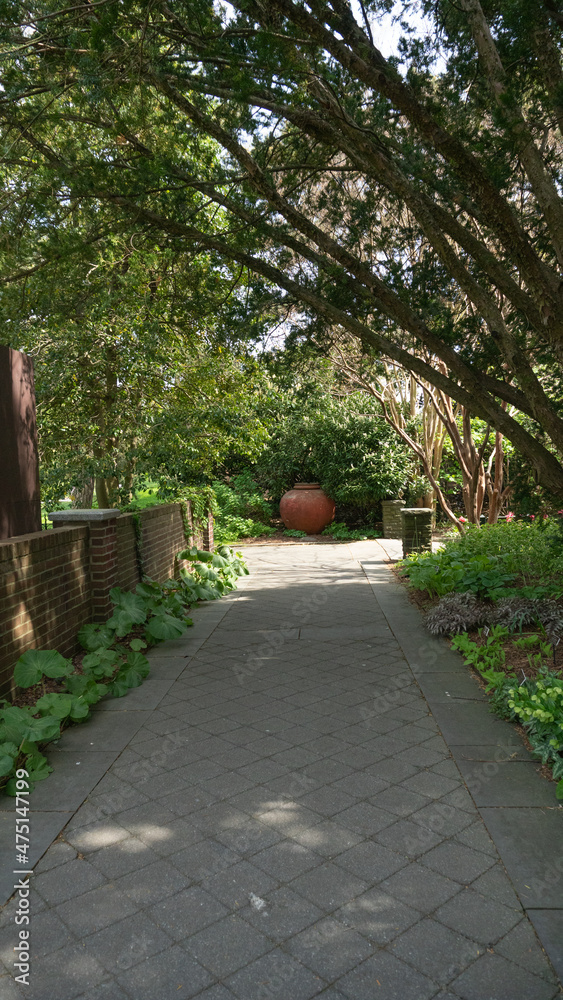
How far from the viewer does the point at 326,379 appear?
45.1 ft

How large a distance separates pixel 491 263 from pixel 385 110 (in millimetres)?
1996

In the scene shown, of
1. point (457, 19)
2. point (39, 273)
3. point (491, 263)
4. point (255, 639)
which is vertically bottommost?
point (255, 639)

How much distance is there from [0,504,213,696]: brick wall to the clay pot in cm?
770

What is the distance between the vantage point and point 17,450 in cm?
521

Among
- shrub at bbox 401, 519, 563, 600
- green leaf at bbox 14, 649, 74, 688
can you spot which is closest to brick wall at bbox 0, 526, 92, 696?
green leaf at bbox 14, 649, 74, 688

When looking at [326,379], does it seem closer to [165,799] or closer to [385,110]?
[385,110]

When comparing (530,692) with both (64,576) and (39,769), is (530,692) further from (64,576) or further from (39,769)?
(64,576)

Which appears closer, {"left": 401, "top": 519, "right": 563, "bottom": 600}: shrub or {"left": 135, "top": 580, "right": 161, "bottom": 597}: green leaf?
{"left": 401, "top": 519, "right": 563, "bottom": 600}: shrub

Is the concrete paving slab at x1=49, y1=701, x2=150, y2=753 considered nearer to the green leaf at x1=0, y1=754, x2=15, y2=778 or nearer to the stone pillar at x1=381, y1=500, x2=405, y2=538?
the green leaf at x1=0, y1=754, x2=15, y2=778

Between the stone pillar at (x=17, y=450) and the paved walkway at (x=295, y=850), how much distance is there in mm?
1684

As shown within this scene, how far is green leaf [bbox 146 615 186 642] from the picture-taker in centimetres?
585

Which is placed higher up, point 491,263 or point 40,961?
point 491,263

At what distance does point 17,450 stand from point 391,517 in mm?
10530

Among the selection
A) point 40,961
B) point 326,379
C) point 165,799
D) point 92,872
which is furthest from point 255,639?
point 326,379
